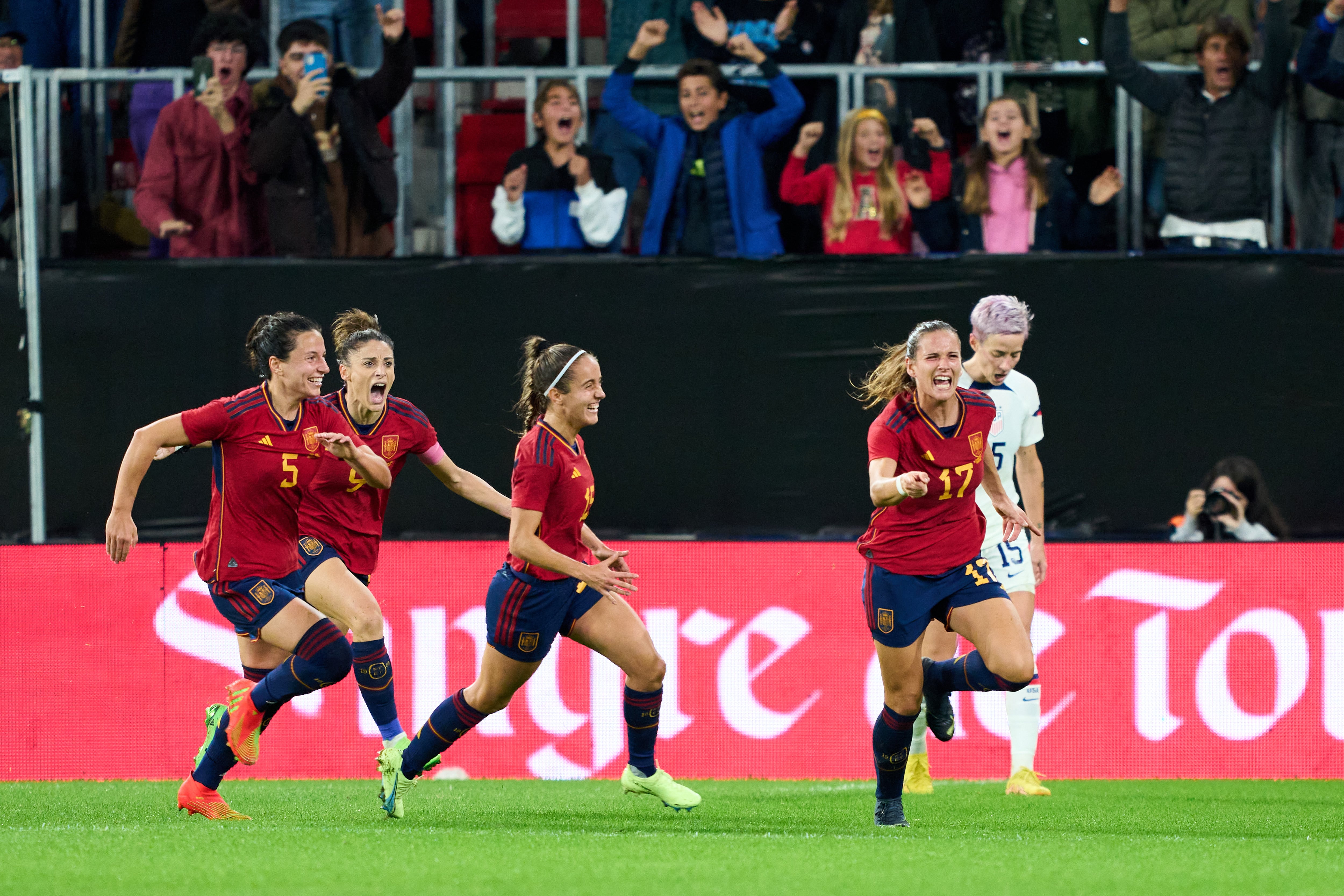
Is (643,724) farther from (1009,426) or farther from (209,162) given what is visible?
(209,162)

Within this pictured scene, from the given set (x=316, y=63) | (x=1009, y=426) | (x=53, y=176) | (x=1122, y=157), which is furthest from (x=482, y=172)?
(x=1009, y=426)

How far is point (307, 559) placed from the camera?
708 cm

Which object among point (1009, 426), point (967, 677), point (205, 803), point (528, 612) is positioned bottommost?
point (205, 803)

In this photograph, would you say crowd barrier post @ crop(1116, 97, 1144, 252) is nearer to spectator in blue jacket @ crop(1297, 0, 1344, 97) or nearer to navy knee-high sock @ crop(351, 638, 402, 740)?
spectator in blue jacket @ crop(1297, 0, 1344, 97)

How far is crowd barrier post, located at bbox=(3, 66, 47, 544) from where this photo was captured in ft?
32.2

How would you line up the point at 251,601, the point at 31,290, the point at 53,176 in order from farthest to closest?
the point at 53,176 → the point at 31,290 → the point at 251,601

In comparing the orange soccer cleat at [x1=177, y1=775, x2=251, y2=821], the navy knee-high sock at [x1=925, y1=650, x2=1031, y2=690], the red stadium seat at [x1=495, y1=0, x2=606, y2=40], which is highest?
the red stadium seat at [x1=495, y1=0, x2=606, y2=40]

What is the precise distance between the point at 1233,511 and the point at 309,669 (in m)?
5.61

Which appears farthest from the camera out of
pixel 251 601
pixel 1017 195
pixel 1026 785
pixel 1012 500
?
pixel 1017 195

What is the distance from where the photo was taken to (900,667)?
6.30m

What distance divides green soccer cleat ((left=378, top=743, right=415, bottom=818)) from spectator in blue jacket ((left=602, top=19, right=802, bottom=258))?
14.4ft

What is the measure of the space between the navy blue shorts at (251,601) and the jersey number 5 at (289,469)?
1.25 ft

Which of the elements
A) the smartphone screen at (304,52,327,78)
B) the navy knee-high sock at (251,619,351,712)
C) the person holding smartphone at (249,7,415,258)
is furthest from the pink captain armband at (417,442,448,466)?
the smartphone screen at (304,52,327,78)

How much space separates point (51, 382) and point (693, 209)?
394 centimetres
